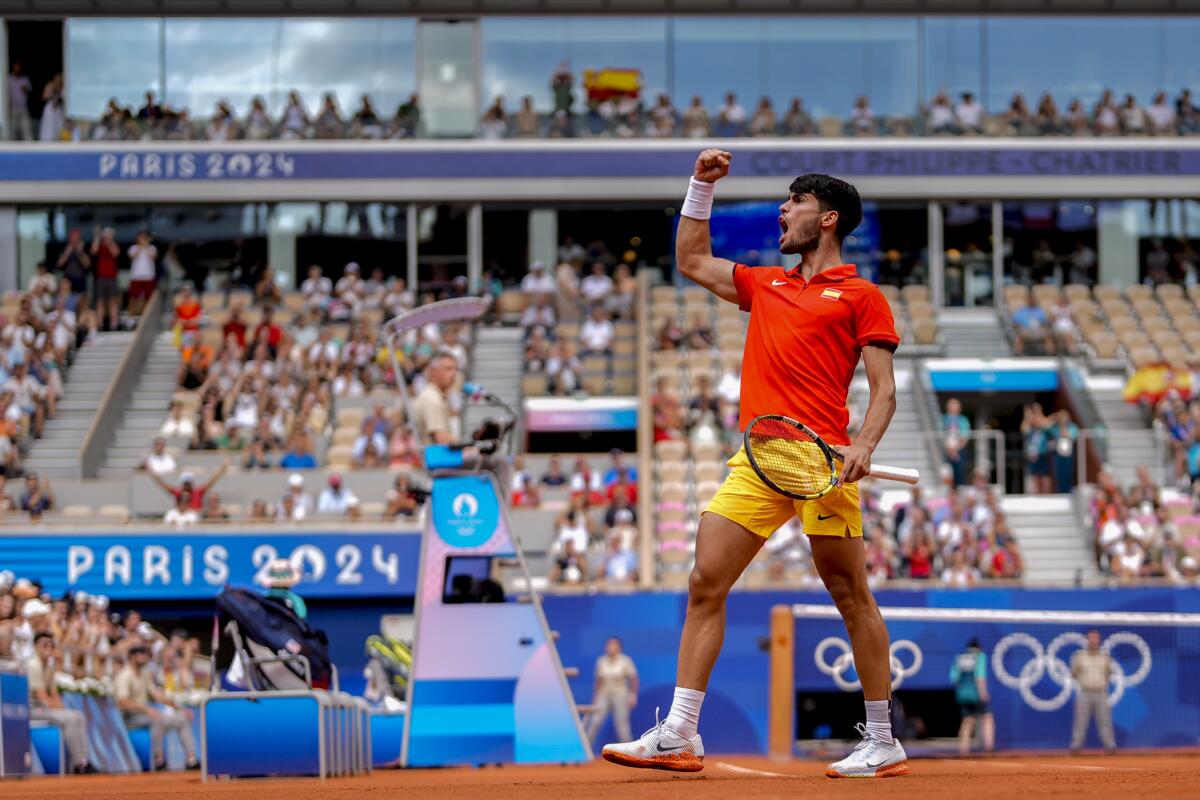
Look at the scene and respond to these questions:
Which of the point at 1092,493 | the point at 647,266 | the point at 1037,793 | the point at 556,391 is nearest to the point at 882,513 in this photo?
the point at 1092,493

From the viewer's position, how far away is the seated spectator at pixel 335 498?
2233 cm

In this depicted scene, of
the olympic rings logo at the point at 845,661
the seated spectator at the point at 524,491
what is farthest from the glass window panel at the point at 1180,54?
the olympic rings logo at the point at 845,661

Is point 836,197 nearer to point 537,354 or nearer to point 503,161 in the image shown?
point 537,354

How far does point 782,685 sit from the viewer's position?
634 inches

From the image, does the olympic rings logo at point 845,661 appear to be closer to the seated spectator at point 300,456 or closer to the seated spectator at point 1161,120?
the seated spectator at point 300,456

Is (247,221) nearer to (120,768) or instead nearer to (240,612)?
(120,768)

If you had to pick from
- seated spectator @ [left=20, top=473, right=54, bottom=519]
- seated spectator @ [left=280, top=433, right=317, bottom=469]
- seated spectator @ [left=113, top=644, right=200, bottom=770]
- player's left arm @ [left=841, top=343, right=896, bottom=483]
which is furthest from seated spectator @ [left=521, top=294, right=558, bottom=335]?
player's left arm @ [left=841, top=343, right=896, bottom=483]

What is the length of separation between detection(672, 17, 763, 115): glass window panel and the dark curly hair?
953 inches

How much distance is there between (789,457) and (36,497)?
17.7 meters

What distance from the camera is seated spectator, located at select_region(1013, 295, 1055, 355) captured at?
2753 centimetres

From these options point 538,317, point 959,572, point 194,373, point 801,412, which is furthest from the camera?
point 538,317

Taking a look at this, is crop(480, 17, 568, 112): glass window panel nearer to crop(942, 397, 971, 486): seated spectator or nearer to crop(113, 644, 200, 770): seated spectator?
crop(942, 397, 971, 486): seated spectator

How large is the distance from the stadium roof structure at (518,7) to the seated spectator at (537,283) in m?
4.57

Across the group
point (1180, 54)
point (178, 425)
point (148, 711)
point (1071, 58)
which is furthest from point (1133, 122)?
point (148, 711)
